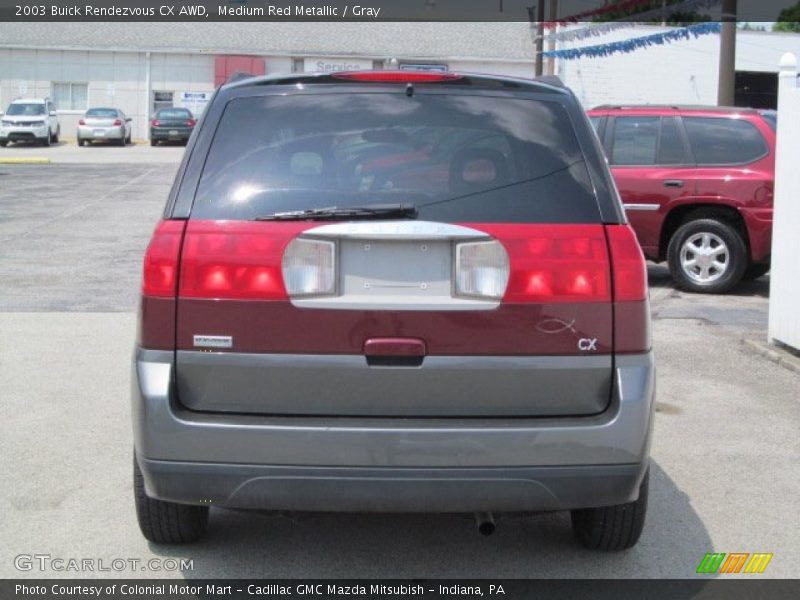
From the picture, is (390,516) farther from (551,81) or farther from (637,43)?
(637,43)

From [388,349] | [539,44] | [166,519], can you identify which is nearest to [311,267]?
[388,349]

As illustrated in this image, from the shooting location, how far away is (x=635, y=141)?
11367mm

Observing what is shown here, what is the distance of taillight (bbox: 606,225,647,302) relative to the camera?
3.59 meters

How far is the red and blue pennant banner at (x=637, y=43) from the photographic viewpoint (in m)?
28.6

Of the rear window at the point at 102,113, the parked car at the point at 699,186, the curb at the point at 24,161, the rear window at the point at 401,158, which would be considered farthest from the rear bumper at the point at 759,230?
the rear window at the point at 102,113

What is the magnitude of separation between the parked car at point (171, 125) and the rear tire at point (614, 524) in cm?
3586

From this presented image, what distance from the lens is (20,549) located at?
14.1ft

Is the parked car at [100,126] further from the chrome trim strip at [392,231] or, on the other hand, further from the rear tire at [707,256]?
the chrome trim strip at [392,231]

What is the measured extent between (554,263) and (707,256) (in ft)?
25.9

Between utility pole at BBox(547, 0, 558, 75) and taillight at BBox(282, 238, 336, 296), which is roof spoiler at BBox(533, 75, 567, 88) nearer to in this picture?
taillight at BBox(282, 238, 336, 296)

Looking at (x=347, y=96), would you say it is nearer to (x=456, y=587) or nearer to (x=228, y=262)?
(x=228, y=262)

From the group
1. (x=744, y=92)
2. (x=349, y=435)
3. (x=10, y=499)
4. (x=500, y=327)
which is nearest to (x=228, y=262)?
(x=349, y=435)

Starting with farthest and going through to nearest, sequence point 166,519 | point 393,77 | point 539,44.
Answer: point 539,44, point 166,519, point 393,77

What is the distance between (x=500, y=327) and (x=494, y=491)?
0.54 meters
